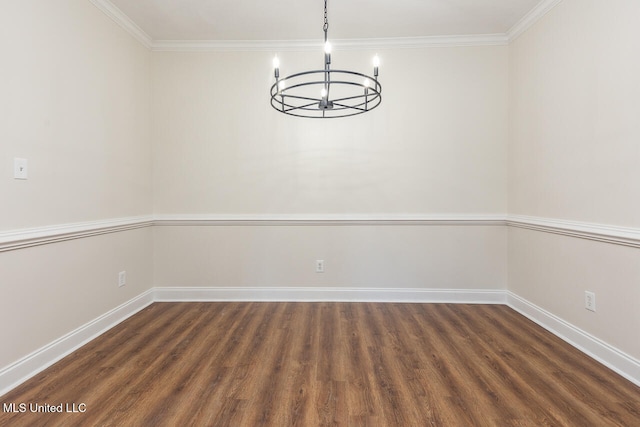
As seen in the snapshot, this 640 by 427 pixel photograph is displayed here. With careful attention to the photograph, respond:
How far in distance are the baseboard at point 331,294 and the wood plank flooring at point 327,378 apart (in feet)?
1.47

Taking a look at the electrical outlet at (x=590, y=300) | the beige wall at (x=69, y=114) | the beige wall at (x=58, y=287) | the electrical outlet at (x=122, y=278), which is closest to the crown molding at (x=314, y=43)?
the beige wall at (x=69, y=114)

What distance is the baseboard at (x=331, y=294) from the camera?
320cm

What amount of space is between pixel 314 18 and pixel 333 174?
4.62ft

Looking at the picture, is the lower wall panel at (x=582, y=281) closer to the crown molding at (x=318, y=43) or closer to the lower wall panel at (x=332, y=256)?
the lower wall panel at (x=332, y=256)

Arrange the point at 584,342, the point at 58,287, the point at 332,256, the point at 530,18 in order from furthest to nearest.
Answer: the point at 332,256 → the point at 530,18 → the point at 584,342 → the point at 58,287

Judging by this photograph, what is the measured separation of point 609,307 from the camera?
2016mm

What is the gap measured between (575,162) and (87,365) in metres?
3.67

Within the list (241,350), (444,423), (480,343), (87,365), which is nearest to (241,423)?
(241,350)

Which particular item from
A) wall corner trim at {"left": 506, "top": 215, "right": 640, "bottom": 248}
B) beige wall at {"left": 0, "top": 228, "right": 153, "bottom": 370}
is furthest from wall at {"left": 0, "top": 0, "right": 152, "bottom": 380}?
wall corner trim at {"left": 506, "top": 215, "right": 640, "bottom": 248}

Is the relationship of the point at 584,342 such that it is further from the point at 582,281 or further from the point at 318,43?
the point at 318,43

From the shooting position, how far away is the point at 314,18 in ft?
9.01

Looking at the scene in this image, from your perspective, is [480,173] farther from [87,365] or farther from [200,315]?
[87,365]

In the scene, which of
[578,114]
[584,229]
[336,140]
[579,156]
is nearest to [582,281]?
[584,229]

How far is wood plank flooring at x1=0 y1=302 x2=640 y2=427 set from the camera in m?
1.55
